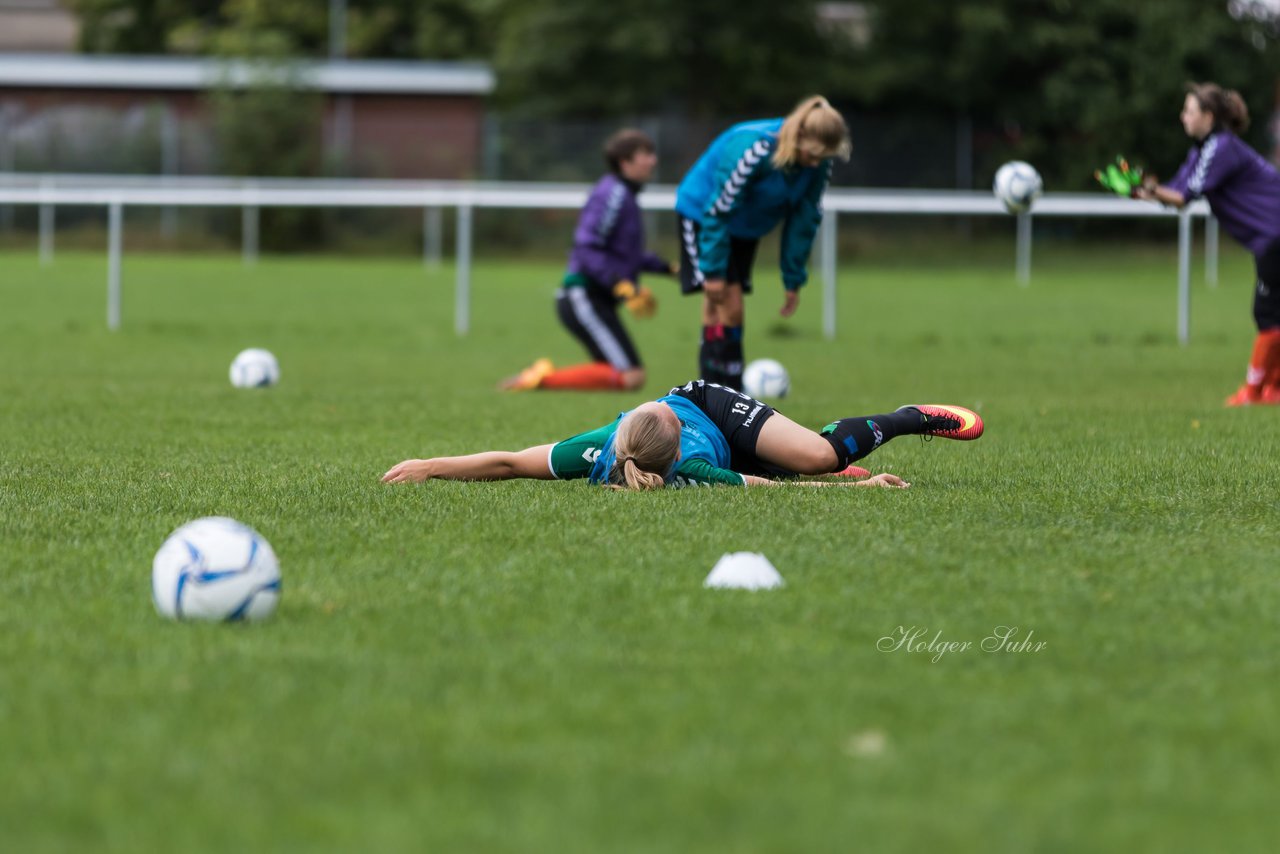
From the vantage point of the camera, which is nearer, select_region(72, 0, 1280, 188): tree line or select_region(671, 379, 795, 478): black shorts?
select_region(671, 379, 795, 478): black shorts

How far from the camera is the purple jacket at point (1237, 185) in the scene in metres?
10.9

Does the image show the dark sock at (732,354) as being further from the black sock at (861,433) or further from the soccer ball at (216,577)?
the soccer ball at (216,577)

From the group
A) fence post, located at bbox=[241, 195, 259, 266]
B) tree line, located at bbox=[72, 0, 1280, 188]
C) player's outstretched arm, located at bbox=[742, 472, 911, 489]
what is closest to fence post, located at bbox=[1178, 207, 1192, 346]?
player's outstretched arm, located at bbox=[742, 472, 911, 489]

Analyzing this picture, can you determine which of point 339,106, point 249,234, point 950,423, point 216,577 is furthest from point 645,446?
point 339,106

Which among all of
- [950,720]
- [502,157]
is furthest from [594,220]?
[502,157]

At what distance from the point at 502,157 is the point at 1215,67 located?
16.5 metres

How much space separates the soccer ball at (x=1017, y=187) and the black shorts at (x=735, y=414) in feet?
19.0

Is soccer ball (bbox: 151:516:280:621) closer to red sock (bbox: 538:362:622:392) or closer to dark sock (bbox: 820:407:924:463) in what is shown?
dark sock (bbox: 820:407:924:463)

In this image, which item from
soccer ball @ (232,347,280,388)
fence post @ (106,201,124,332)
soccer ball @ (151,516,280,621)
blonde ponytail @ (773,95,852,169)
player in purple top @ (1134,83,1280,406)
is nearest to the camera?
soccer ball @ (151,516,280,621)

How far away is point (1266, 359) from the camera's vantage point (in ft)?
36.6

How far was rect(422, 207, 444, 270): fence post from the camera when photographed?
3209 centimetres

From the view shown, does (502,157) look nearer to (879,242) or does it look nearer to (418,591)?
(879,242)

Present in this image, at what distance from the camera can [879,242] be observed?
3456cm

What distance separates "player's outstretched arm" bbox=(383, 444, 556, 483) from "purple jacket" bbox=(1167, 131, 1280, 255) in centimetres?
564
